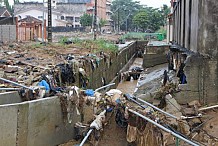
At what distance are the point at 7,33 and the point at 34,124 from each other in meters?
30.3

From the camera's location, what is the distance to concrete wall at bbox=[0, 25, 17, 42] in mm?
38438

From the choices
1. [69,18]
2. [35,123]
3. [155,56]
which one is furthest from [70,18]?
[35,123]

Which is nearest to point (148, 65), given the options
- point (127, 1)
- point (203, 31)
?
point (203, 31)

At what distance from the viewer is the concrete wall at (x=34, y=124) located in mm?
9953

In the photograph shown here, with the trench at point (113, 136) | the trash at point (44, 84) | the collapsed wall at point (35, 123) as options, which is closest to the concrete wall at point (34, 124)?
the collapsed wall at point (35, 123)

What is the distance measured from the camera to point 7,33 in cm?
3931

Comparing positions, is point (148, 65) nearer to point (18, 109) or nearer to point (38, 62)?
point (38, 62)

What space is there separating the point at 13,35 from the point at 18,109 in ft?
105

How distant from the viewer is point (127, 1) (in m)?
125

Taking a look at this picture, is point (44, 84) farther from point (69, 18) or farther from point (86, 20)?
point (69, 18)

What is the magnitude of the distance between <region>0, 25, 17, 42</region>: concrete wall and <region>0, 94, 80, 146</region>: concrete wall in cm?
2844

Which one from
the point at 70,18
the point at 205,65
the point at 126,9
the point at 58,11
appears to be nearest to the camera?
the point at 205,65

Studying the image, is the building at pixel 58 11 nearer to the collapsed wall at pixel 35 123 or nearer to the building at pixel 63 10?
the building at pixel 63 10

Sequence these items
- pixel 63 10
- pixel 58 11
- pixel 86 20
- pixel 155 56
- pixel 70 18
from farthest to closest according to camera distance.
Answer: pixel 70 18 < pixel 63 10 < pixel 58 11 < pixel 86 20 < pixel 155 56
